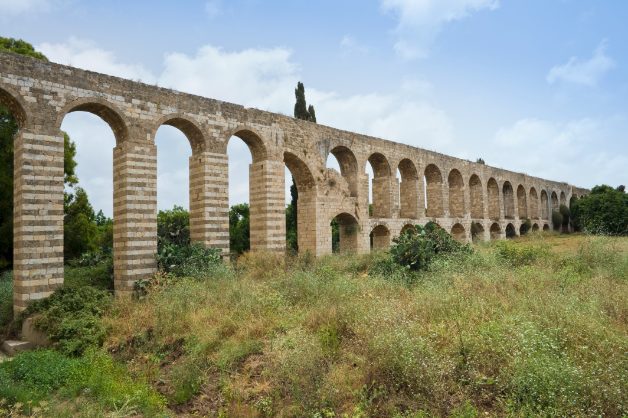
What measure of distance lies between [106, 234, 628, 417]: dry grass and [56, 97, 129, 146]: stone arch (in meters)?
4.59

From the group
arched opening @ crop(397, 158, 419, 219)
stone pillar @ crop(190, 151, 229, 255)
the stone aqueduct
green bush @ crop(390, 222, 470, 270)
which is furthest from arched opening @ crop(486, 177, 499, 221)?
stone pillar @ crop(190, 151, 229, 255)

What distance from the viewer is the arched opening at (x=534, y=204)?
115 feet

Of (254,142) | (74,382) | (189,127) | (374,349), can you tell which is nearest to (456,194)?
(254,142)

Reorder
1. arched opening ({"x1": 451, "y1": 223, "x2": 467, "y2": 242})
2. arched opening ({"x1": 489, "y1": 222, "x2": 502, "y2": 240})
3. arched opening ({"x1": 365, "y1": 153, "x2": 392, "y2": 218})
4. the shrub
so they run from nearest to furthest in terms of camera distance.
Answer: arched opening ({"x1": 365, "y1": 153, "x2": 392, "y2": 218}) < arched opening ({"x1": 451, "y1": 223, "x2": 467, "y2": 242}) < arched opening ({"x1": 489, "y1": 222, "x2": 502, "y2": 240}) < the shrub

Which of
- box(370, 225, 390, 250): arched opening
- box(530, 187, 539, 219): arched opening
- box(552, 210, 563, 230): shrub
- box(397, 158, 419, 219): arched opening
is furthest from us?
box(552, 210, 563, 230): shrub

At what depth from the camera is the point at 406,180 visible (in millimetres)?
22750

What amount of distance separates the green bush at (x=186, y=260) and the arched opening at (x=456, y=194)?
54.6 feet

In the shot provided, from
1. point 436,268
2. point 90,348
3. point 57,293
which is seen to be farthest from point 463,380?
point 57,293

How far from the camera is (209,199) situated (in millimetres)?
13797

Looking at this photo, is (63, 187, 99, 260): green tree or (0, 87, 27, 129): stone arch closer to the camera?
(0, 87, 27, 129): stone arch

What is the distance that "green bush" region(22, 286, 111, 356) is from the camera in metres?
8.89

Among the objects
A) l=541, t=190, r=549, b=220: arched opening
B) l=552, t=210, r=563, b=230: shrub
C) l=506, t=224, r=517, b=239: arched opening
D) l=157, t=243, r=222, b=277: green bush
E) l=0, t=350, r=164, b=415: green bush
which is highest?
l=541, t=190, r=549, b=220: arched opening

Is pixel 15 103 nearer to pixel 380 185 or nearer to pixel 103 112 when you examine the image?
pixel 103 112

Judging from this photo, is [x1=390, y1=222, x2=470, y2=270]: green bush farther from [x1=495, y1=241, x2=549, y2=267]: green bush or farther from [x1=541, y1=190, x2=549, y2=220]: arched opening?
[x1=541, y1=190, x2=549, y2=220]: arched opening
